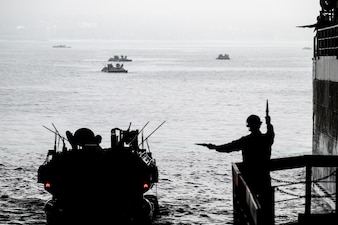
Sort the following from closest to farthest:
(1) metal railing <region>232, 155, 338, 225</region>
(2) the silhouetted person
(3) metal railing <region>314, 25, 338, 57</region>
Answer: (1) metal railing <region>232, 155, 338, 225</region> < (2) the silhouetted person < (3) metal railing <region>314, 25, 338, 57</region>

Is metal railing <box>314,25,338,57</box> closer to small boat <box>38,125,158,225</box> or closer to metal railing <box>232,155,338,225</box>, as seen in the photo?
small boat <box>38,125,158,225</box>

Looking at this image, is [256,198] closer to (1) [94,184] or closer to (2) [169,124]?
(1) [94,184]

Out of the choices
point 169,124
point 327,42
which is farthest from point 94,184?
point 169,124

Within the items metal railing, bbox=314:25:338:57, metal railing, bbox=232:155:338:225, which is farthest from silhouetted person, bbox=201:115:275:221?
metal railing, bbox=314:25:338:57

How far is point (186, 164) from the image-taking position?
116 ft

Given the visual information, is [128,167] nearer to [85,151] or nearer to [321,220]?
[85,151]

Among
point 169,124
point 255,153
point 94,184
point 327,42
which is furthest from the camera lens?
point 169,124

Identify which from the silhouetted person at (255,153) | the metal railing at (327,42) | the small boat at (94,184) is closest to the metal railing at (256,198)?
the silhouetted person at (255,153)

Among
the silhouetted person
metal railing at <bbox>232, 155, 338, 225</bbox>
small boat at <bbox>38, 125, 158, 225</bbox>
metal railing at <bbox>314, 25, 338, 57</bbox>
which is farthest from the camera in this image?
metal railing at <bbox>314, 25, 338, 57</bbox>

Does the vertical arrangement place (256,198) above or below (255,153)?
below

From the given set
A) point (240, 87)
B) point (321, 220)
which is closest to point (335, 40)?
point (321, 220)

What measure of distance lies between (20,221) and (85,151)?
6.37m

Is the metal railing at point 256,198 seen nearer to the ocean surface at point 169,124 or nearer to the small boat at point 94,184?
the small boat at point 94,184

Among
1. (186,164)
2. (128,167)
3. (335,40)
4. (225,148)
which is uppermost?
(335,40)
